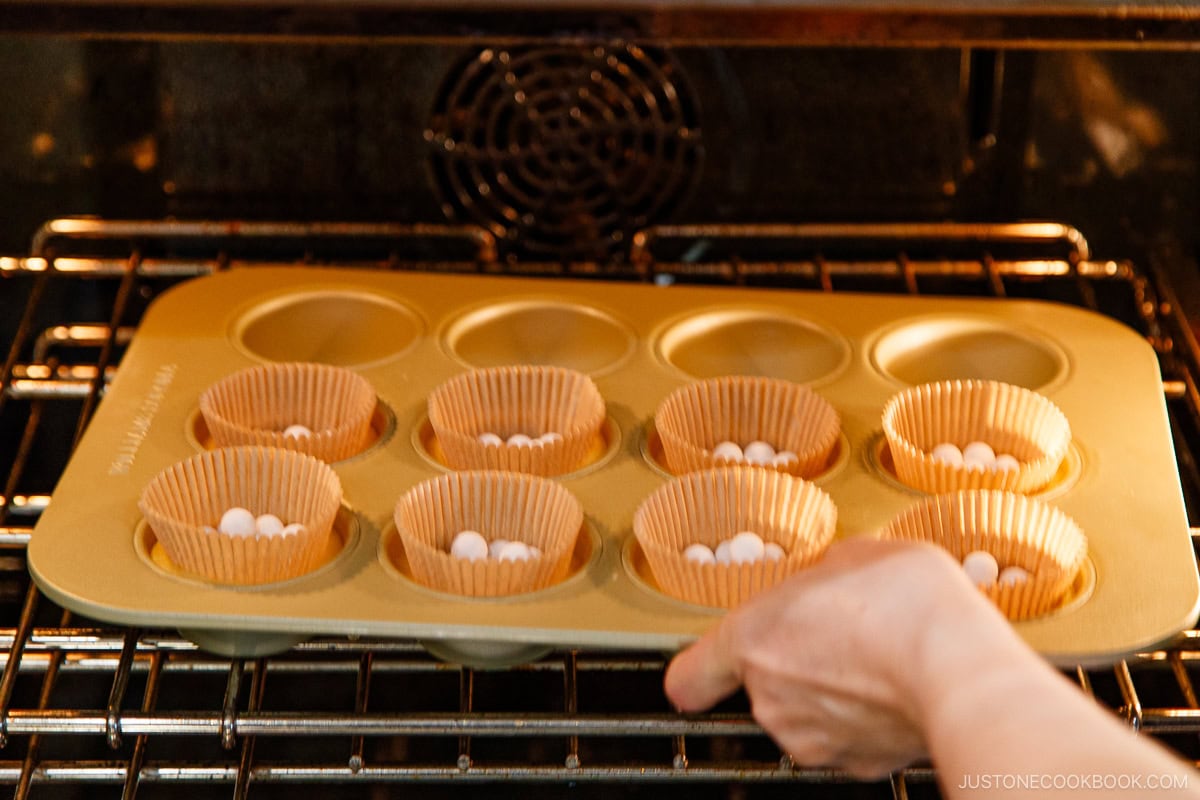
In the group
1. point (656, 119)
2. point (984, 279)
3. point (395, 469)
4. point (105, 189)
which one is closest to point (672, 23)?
point (656, 119)

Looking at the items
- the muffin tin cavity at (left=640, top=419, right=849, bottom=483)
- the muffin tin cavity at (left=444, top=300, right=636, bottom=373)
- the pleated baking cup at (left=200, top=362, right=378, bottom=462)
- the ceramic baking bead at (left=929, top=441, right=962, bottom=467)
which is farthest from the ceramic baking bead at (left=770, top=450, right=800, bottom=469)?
the pleated baking cup at (left=200, top=362, right=378, bottom=462)

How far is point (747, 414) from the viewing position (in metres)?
1.29

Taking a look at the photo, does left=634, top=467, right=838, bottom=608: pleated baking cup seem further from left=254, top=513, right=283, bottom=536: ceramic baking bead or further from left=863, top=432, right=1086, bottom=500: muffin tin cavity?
left=254, top=513, right=283, bottom=536: ceramic baking bead

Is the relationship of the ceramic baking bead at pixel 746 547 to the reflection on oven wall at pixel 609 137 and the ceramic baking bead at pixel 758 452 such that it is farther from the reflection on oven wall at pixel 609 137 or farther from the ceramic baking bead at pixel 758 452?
the reflection on oven wall at pixel 609 137

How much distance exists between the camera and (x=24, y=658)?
1086 millimetres

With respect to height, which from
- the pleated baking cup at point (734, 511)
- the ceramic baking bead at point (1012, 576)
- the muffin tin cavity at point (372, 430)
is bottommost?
the ceramic baking bead at point (1012, 576)

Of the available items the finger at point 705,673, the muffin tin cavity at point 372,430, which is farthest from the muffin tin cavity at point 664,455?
the finger at point 705,673

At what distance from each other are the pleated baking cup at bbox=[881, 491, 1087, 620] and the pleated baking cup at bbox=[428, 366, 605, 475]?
0.92 ft

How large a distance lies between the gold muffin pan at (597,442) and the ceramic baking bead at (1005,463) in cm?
5

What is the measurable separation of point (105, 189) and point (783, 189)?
74 centimetres

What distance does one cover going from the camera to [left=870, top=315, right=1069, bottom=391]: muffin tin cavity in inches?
53.5

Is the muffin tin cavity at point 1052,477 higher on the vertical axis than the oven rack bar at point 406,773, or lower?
higher

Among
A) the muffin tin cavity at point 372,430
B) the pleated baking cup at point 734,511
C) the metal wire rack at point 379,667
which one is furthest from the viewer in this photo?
the muffin tin cavity at point 372,430

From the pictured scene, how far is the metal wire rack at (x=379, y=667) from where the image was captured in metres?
1.00
